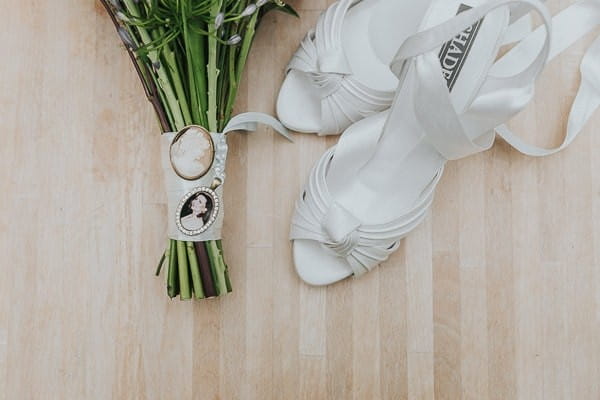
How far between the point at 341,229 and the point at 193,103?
0.78ft

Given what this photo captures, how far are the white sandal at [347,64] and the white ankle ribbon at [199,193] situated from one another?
0.30 feet

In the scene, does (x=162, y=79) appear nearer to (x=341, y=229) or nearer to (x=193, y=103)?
(x=193, y=103)

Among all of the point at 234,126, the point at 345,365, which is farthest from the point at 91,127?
the point at 345,365

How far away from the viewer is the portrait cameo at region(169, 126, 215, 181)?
0.83 metres

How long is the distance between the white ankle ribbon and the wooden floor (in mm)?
71

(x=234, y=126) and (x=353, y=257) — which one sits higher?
(x=234, y=126)

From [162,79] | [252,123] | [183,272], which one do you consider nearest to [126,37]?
[162,79]

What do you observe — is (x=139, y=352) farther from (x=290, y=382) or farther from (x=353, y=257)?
(x=353, y=257)

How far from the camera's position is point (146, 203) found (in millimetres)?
933

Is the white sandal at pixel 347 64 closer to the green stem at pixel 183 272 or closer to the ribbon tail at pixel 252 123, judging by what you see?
the ribbon tail at pixel 252 123

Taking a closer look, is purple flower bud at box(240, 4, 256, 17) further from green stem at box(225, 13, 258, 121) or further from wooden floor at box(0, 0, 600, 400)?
wooden floor at box(0, 0, 600, 400)

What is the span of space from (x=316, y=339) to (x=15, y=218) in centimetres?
44

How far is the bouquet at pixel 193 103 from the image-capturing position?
80cm

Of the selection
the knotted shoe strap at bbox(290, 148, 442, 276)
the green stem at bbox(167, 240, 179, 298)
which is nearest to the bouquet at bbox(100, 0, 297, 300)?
the green stem at bbox(167, 240, 179, 298)
